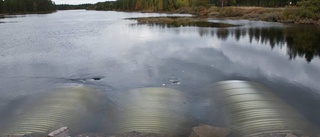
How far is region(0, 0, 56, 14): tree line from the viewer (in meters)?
143

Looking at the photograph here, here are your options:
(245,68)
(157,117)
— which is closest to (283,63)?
(245,68)

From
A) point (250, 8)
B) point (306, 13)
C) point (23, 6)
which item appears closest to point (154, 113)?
point (306, 13)

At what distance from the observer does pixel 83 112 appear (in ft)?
43.3

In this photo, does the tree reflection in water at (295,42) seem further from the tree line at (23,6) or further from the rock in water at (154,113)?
the tree line at (23,6)

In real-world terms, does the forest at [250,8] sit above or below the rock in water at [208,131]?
above

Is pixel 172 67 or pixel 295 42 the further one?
pixel 295 42

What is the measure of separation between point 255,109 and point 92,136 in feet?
21.1

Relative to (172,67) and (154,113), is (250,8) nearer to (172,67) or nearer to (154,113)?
(172,67)

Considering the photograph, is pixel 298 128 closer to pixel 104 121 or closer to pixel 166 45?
pixel 104 121

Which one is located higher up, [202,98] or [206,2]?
[206,2]

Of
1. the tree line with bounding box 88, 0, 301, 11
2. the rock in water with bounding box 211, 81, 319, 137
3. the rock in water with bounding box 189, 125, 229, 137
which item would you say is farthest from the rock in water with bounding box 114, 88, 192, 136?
the tree line with bounding box 88, 0, 301, 11

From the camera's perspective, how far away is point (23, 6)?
501 feet

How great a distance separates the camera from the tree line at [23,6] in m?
143

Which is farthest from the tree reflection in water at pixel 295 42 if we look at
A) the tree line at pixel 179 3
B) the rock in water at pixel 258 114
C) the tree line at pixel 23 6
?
the tree line at pixel 23 6
